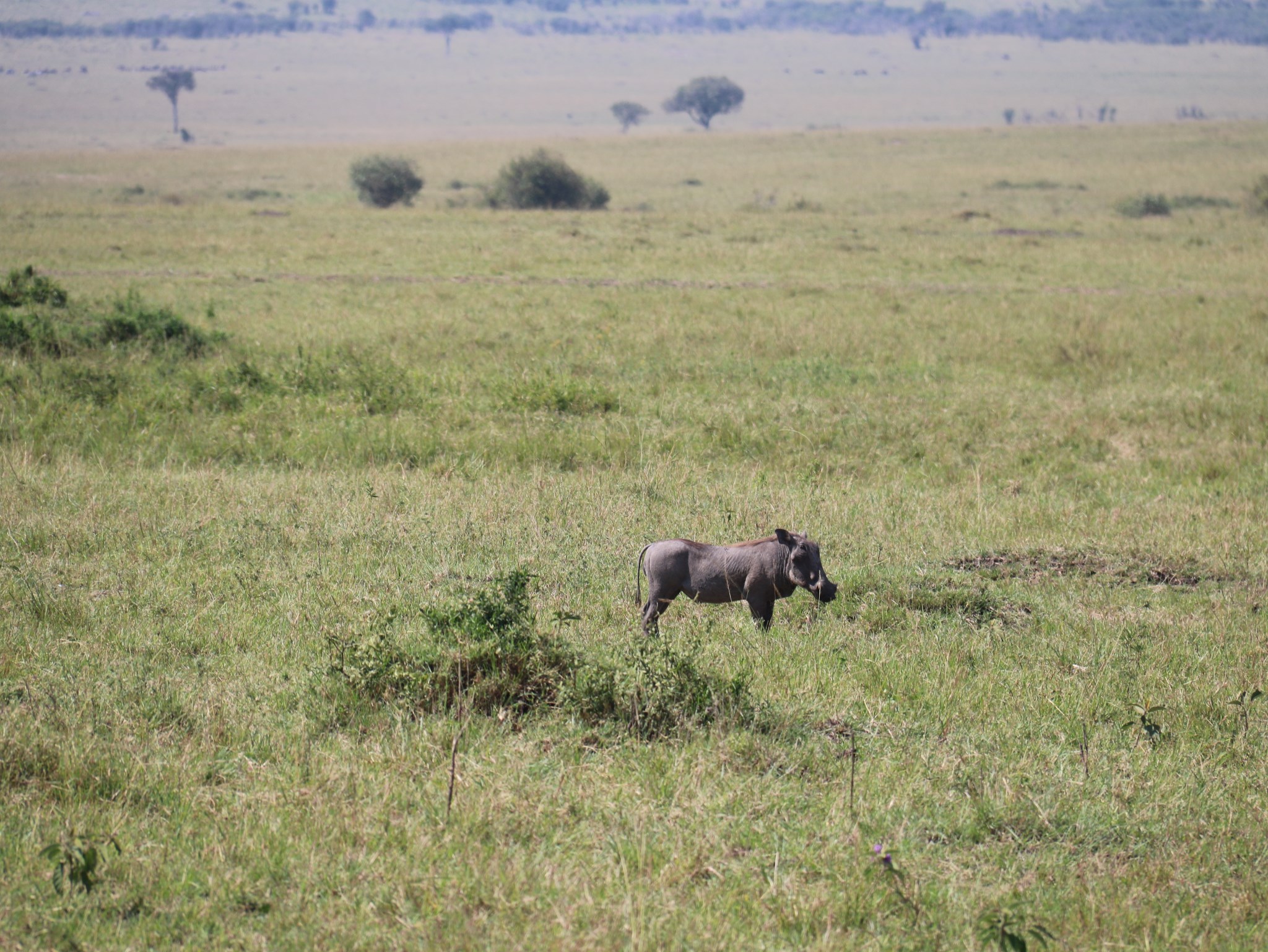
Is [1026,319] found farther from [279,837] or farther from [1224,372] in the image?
[279,837]

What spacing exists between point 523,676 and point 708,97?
130m

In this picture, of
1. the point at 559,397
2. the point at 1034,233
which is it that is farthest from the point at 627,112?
the point at 559,397

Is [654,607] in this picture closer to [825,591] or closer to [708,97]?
[825,591]

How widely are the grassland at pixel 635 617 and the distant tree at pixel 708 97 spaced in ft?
372

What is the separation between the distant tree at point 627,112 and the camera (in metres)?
128

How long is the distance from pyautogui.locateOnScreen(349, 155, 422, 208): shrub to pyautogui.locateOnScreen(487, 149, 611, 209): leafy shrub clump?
363cm

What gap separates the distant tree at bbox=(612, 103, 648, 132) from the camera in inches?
5034

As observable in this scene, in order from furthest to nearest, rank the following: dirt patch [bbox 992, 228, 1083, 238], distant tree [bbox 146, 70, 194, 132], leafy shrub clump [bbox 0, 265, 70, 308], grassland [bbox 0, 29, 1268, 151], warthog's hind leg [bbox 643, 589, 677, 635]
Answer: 1. grassland [bbox 0, 29, 1268, 151]
2. distant tree [bbox 146, 70, 194, 132]
3. dirt patch [bbox 992, 228, 1083, 238]
4. leafy shrub clump [bbox 0, 265, 70, 308]
5. warthog's hind leg [bbox 643, 589, 677, 635]

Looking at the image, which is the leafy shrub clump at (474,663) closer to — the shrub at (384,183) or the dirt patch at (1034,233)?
the dirt patch at (1034,233)

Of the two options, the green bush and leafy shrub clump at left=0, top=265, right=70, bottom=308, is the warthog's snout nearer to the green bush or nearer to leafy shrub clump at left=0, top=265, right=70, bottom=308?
the green bush

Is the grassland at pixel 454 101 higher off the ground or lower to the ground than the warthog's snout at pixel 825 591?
higher

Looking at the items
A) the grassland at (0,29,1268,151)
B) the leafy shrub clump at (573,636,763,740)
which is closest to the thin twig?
the leafy shrub clump at (573,636,763,740)

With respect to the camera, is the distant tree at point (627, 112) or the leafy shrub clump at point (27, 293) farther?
the distant tree at point (627, 112)

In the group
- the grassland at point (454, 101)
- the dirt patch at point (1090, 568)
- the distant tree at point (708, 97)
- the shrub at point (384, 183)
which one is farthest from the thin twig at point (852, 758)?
the distant tree at point (708, 97)
